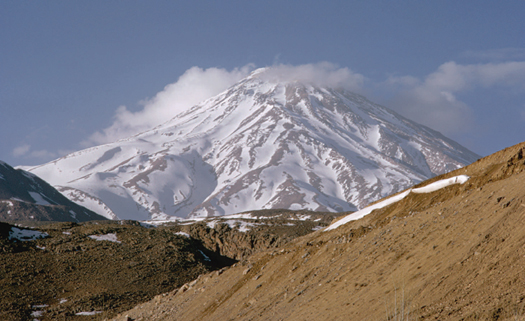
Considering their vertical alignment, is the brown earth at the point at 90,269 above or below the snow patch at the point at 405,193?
above

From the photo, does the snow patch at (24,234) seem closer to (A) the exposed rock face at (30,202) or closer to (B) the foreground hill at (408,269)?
(B) the foreground hill at (408,269)

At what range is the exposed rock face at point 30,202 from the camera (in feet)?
343

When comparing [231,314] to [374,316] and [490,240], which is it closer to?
[374,316]

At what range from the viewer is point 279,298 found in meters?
15.0

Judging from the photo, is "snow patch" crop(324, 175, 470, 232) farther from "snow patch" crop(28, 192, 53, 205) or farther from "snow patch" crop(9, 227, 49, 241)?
"snow patch" crop(28, 192, 53, 205)

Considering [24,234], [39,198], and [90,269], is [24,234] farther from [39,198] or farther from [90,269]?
[39,198]

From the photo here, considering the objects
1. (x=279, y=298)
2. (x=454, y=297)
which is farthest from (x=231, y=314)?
(x=454, y=297)

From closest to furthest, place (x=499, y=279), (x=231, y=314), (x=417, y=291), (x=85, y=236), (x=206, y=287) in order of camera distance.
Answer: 1. (x=499, y=279)
2. (x=417, y=291)
3. (x=231, y=314)
4. (x=206, y=287)
5. (x=85, y=236)

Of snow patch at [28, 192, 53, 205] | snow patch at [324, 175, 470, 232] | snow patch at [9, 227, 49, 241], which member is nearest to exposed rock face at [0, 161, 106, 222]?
snow patch at [28, 192, 53, 205]

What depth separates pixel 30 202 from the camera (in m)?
115

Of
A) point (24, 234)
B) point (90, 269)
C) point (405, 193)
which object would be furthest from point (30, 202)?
point (405, 193)

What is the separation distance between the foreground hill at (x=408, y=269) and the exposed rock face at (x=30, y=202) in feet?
311

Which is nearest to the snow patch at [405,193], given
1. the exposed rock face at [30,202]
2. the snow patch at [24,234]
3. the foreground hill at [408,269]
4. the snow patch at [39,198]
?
the foreground hill at [408,269]

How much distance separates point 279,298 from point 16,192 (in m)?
124
